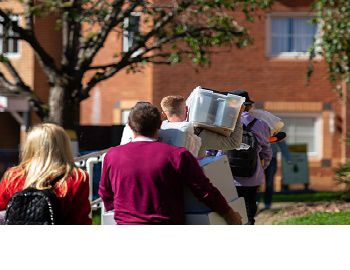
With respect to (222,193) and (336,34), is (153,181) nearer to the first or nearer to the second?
(222,193)

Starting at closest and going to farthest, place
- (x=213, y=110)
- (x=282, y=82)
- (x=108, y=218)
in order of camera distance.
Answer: (x=108, y=218), (x=213, y=110), (x=282, y=82)

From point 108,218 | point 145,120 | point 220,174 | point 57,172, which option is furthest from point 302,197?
point 57,172

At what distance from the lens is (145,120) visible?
245 inches

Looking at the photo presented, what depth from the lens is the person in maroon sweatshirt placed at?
6090 millimetres

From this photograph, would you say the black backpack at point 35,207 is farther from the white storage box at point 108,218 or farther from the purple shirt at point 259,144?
the purple shirt at point 259,144

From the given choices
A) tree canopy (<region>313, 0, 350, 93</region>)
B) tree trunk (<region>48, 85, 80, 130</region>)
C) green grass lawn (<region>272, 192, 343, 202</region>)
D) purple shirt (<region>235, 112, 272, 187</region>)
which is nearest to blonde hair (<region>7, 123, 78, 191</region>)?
purple shirt (<region>235, 112, 272, 187</region>)

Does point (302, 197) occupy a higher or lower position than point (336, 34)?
lower

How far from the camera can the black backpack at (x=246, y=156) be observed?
8.98 metres

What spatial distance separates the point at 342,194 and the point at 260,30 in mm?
9929

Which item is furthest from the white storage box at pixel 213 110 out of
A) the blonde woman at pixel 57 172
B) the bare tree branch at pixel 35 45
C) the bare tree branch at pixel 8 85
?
the bare tree branch at pixel 8 85

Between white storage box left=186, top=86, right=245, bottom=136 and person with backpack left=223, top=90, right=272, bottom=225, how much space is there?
51.7 inches

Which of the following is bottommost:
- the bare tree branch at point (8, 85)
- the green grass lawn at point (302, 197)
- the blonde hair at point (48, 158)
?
the green grass lawn at point (302, 197)

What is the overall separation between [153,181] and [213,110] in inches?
64.6
